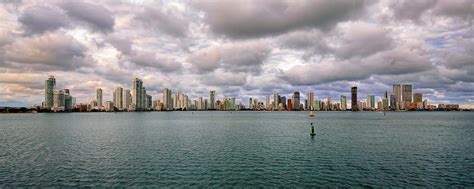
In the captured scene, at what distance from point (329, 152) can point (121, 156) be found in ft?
127

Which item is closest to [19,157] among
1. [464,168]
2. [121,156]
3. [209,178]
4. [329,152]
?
[121,156]

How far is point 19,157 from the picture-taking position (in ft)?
169

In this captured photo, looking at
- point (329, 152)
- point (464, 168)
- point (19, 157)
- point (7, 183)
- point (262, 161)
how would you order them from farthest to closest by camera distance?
point (329, 152) → point (19, 157) → point (262, 161) → point (464, 168) → point (7, 183)

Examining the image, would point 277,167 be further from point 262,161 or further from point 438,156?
point 438,156

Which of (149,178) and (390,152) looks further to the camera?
(390,152)

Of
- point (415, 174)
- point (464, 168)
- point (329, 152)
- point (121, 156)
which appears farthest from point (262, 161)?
point (464, 168)

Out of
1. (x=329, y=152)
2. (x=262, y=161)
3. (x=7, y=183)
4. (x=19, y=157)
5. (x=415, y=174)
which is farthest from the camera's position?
(x=329, y=152)

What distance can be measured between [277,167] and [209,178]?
11.2 meters

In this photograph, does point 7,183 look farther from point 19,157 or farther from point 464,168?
point 464,168

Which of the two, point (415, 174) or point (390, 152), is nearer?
point (415, 174)

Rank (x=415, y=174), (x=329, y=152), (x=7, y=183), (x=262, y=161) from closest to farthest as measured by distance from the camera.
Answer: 1. (x=7, y=183)
2. (x=415, y=174)
3. (x=262, y=161)
4. (x=329, y=152)

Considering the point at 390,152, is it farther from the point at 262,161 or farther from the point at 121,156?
the point at 121,156

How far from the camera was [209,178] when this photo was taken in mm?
36844

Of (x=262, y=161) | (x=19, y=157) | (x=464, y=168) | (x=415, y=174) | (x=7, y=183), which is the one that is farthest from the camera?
(x=19, y=157)
